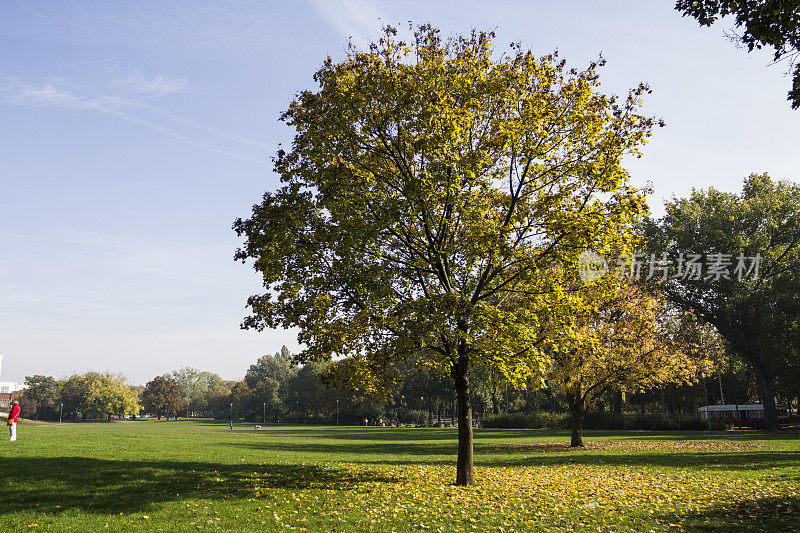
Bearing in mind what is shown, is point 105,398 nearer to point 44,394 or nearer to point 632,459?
point 44,394

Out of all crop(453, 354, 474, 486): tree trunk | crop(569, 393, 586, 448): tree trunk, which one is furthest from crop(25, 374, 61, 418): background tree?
crop(453, 354, 474, 486): tree trunk

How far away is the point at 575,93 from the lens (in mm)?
15219

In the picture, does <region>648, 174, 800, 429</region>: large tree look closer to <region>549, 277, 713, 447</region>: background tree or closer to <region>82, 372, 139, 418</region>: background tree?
<region>549, 277, 713, 447</region>: background tree

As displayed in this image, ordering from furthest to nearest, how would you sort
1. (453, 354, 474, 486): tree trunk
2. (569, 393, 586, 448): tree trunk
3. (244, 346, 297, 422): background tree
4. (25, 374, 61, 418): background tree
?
(244, 346, 297, 422): background tree
(25, 374, 61, 418): background tree
(569, 393, 586, 448): tree trunk
(453, 354, 474, 486): tree trunk

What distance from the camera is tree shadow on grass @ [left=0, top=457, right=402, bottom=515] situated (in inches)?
471

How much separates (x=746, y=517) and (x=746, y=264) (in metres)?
45.7

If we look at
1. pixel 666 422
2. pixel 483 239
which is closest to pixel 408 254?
pixel 483 239

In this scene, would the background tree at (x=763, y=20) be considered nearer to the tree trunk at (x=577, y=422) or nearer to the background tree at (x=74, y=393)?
the tree trunk at (x=577, y=422)

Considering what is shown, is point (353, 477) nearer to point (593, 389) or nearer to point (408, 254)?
point (408, 254)

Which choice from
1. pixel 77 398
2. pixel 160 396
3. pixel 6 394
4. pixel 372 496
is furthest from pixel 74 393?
pixel 372 496

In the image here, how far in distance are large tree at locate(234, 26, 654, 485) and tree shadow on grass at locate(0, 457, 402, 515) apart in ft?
12.8

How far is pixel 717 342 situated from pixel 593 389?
31.9 m

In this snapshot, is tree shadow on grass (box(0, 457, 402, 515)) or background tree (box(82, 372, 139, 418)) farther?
background tree (box(82, 372, 139, 418))

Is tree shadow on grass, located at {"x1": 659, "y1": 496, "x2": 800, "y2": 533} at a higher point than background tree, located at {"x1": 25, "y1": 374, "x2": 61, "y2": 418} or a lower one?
higher
